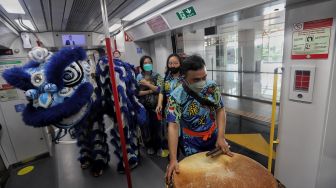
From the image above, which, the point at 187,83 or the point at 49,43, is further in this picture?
the point at 49,43

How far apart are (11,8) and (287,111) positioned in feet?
11.4

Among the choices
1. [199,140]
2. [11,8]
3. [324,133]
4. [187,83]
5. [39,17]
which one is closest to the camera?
[187,83]

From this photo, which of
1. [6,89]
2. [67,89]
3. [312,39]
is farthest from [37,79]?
[312,39]

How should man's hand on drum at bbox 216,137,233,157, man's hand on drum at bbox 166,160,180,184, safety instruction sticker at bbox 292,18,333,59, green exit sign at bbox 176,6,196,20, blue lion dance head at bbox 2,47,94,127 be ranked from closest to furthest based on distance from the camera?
1. man's hand on drum at bbox 166,160,180,184
2. man's hand on drum at bbox 216,137,233,157
3. safety instruction sticker at bbox 292,18,333,59
4. blue lion dance head at bbox 2,47,94,127
5. green exit sign at bbox 176,6,196,20

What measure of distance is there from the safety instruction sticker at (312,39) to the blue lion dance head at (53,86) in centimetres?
224

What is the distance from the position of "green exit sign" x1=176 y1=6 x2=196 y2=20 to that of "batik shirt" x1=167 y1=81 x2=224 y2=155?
1456 millimetres

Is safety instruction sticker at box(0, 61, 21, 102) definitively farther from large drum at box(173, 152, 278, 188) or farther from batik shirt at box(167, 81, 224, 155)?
large drum at box(173, 152, 278, 188)

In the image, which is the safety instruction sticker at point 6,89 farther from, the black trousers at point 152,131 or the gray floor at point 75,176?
the black trousers at point 152,131

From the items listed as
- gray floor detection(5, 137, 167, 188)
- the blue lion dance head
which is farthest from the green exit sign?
gray floor detection(5, 137, 167, 188)

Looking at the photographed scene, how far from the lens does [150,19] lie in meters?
3.32

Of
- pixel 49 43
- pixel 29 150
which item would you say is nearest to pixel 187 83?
pixel 29 150

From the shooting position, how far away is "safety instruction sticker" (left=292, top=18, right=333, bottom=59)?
158 cm

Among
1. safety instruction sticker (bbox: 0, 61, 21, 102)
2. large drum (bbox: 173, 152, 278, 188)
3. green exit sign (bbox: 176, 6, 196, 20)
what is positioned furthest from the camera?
safety instruction sticker (bbox: 0, 61, 21, 102)

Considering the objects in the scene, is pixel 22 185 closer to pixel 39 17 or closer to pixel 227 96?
pixel 39 17
